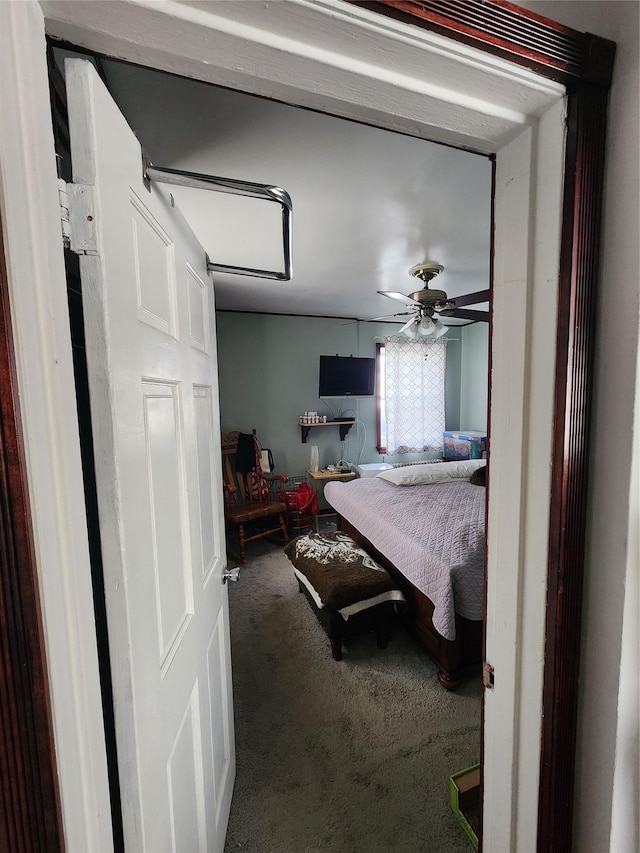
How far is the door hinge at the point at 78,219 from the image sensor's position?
18.5 inches

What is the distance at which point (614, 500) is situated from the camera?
1.95 feet

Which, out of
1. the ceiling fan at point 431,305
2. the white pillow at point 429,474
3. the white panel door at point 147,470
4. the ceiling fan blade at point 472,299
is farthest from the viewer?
the white pillow at point 429,474

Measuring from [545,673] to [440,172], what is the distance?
171cm

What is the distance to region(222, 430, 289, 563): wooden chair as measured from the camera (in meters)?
3.40

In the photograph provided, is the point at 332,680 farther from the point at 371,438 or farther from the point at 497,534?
the point at 371,438

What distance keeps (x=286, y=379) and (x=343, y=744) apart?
331 cm

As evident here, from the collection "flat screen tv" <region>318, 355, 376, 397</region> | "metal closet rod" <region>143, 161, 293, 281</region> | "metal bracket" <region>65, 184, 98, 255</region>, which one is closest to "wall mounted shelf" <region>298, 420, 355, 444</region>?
"flat screen tv" <region>318, 355, 376, 397</region>

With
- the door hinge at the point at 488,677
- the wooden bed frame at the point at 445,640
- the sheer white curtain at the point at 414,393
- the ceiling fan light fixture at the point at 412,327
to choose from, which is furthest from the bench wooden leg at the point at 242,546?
the door hinge at the point at 488,677

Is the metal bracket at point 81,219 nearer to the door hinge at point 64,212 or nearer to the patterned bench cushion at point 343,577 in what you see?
the door hinge at point 64,212

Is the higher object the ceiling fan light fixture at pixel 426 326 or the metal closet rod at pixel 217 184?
the ceiling fan light fixture at pixel 426 326

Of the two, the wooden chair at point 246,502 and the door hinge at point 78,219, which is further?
the wooden chair at point 246,502

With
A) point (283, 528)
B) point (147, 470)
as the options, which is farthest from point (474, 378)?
point (147, 470)

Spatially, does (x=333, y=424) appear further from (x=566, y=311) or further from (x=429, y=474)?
(x=566, y=311)

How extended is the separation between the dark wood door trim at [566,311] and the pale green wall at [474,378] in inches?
161
